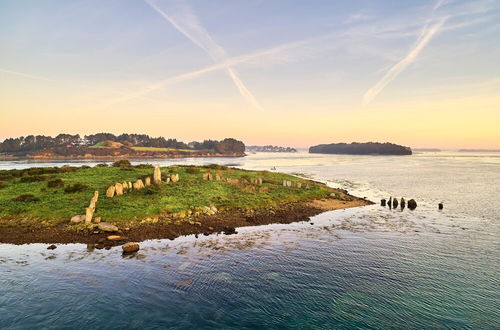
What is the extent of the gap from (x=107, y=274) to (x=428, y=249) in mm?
27355

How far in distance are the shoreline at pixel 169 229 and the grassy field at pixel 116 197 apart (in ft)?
6.87

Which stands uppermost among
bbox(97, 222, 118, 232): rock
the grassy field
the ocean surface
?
the grassy field

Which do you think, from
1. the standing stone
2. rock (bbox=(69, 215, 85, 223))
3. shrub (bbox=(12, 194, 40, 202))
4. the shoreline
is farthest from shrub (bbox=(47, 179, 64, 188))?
rock (bbox=(69, 215, 85, 223))

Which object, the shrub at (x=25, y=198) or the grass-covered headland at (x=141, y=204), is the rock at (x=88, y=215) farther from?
the shrub at (x=25, y=198)

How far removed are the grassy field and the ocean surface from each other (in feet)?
22.9

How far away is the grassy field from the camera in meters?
30.8

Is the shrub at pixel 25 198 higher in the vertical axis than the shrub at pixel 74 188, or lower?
lower

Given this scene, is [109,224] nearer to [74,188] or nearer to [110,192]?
[110,192]

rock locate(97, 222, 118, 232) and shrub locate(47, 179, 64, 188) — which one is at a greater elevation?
shrub locate(47, 179, 64, 188)

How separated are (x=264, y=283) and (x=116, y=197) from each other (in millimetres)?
24900

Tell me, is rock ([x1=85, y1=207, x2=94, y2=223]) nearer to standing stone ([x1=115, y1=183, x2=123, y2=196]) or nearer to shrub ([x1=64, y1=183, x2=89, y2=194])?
standing stone ([x1=115, y1=183, x2=123, y2=196])

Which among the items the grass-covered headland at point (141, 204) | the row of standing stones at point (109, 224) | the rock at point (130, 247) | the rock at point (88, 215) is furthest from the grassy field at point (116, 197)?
the rock at point (130, 247)

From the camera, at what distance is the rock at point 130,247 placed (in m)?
23.5

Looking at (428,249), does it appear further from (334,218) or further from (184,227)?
(184,227)
